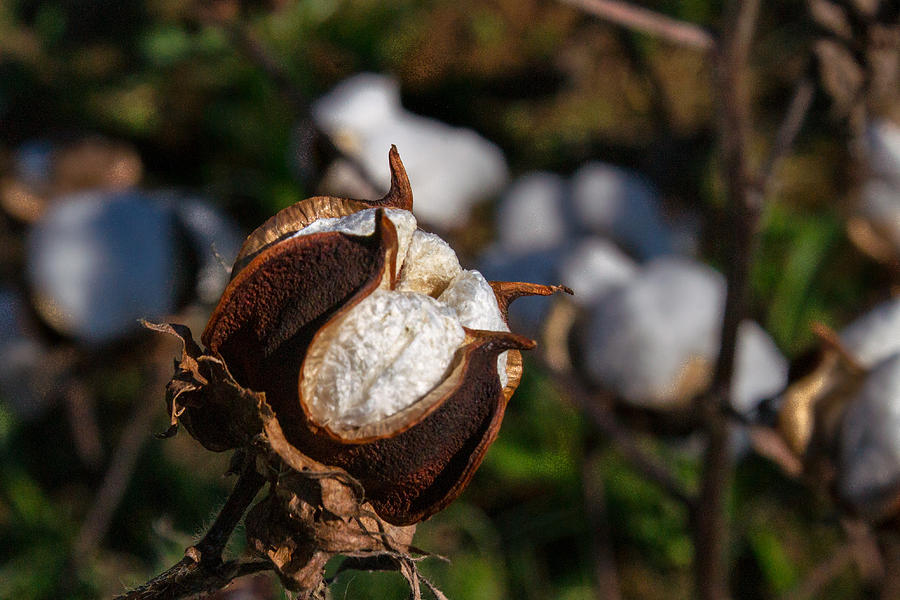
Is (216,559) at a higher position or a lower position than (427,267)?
lower

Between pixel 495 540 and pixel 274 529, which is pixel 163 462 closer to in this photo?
pixel 495 540

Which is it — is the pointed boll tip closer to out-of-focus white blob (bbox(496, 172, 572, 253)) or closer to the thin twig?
the thin twig

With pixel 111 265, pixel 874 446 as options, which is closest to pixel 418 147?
pixel 111 265

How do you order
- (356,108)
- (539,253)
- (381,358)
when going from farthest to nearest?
1. (356,108)
2. (539,253)
3. (381,358)

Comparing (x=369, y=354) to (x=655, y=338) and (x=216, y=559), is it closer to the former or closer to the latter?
(x=216, y=559)

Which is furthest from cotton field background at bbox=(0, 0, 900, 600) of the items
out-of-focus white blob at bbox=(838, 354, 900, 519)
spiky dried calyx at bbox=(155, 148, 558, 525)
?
spiky dried calyx at bbox=(155, 148, 558, 525)

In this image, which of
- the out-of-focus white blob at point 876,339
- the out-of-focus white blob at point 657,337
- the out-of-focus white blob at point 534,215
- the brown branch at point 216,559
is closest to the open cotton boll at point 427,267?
the brown branch at point 216,559
